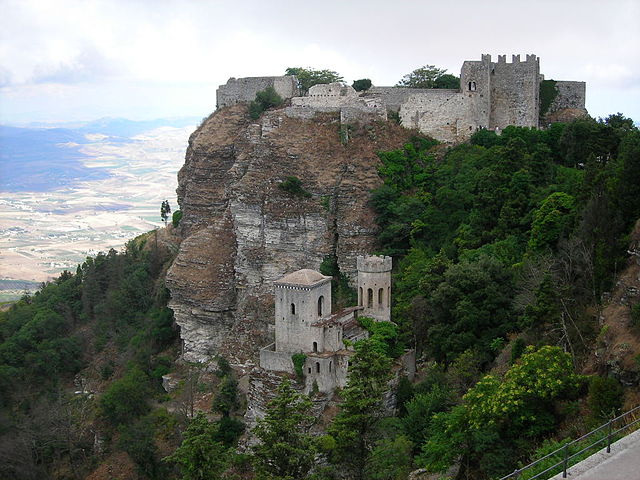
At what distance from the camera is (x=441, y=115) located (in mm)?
47469

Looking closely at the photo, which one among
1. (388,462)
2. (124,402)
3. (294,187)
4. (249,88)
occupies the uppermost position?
(249,88)

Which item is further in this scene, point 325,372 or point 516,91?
point 516,91

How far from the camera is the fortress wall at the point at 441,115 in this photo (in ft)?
154

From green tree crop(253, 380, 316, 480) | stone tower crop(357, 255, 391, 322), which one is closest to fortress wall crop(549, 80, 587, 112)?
stone tower crop(357, 255, 391, 322)

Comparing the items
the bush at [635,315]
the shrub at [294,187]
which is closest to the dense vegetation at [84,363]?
the shrub at [294,187]

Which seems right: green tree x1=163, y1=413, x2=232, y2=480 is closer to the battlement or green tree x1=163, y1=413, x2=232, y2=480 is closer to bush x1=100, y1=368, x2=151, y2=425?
the battlement

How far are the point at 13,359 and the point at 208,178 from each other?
17.8 metres

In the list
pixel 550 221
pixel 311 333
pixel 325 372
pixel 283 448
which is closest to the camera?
pixel 283 448

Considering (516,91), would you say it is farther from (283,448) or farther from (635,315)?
(283,448)

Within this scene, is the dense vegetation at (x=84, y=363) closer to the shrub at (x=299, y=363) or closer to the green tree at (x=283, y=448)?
the shrub at (x=299, y=363)

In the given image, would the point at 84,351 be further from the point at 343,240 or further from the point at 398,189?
the point at 398,189

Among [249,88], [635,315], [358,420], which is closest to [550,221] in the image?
[635,315]

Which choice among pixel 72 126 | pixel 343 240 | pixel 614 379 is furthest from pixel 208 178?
pixel 72 126

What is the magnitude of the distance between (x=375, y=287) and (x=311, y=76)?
2971cm
